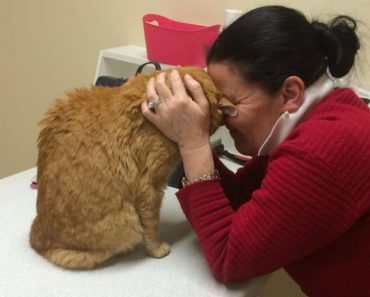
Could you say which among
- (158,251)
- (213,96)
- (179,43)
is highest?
(213,96)

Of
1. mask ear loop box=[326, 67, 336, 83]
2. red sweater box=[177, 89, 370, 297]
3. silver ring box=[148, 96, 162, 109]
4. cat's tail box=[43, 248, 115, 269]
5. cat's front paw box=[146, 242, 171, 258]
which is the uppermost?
mask ear loop box=[326, 67, 336, 83]

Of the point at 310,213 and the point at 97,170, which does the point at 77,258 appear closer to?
the point at 97,170

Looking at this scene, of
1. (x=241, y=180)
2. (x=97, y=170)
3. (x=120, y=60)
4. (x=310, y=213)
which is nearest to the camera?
(x=310, y=213)

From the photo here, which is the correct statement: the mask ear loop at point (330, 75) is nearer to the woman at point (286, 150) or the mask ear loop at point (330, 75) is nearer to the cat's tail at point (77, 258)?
the woman at point (286, 150)

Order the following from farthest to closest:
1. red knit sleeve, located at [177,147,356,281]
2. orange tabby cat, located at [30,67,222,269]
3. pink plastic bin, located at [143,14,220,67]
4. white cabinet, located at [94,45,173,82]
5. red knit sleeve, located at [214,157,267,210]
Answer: white cabinet, located at [94,45,173,82] < pink plastic bin, located at [143,14,220,67] < red knit sleeve, located at [214,157,267,210] < orange tabby cat, located at [30,67,222,269] < red knit sleeve, located at [177,147,356,281]

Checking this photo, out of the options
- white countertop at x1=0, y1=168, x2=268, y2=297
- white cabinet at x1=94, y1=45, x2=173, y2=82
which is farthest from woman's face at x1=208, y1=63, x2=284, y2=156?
white cabinet at x1=94, y1=45, x2=173, y2=82

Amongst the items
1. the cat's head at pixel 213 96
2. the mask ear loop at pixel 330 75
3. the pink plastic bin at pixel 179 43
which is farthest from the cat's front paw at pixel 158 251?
the pink plastic bin at pixel 179 43

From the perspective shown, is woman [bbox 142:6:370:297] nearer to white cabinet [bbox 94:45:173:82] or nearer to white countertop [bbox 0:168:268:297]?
white countertop [bbox 0:168:268:297]

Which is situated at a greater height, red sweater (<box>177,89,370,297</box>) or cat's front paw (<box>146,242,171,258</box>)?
red sweater (<box>177,89,370,297</box>)

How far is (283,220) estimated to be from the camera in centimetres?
60

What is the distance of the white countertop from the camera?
673 millimetres

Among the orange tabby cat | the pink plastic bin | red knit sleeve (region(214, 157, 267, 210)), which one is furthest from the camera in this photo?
the pink plastic bin

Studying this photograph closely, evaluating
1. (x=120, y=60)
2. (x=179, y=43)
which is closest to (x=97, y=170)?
(x=179, y=43)

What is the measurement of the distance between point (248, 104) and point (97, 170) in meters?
0.29
